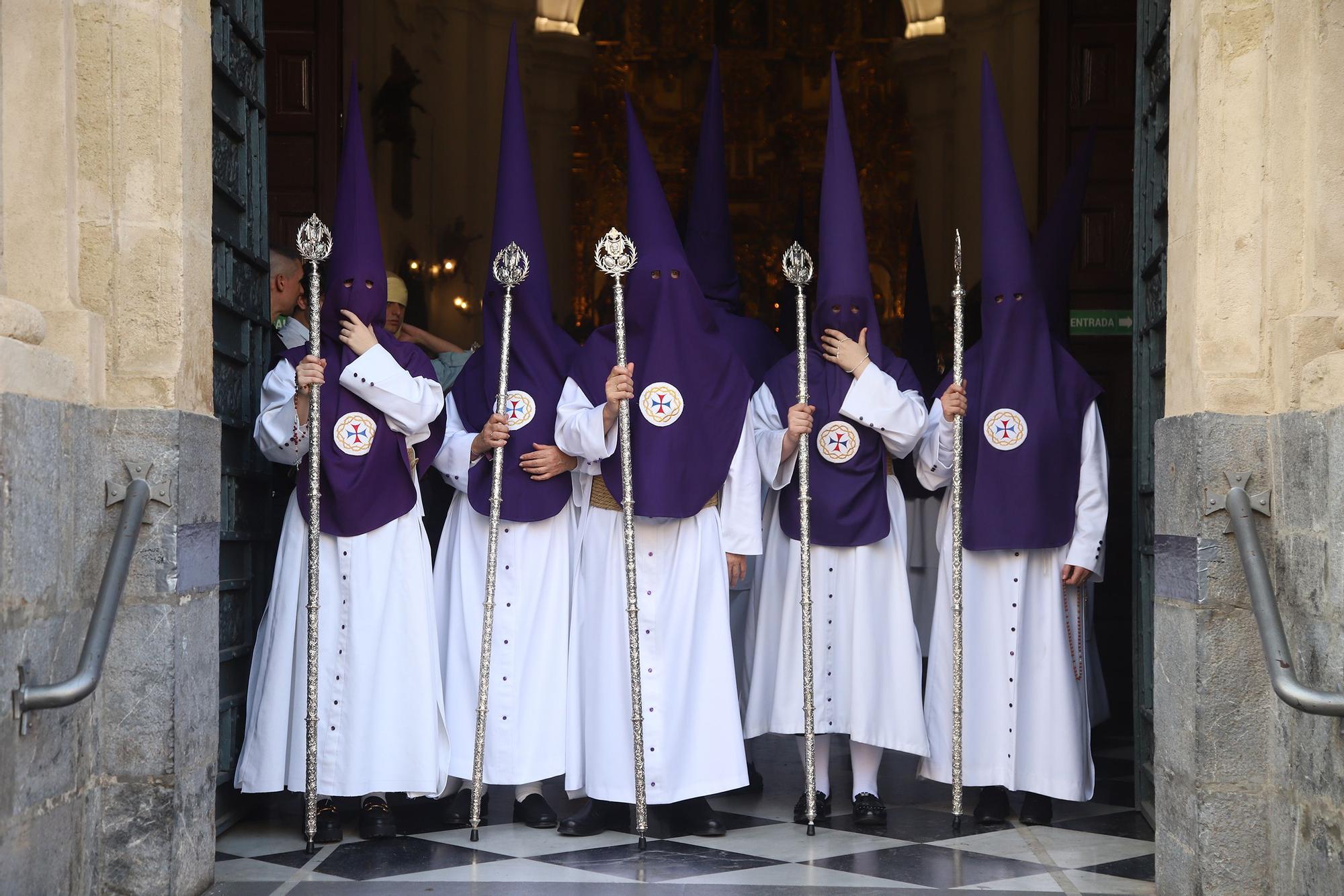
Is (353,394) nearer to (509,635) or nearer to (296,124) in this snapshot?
(509,635)

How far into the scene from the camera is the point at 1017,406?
576 centimetres

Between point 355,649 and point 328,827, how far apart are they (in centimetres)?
63

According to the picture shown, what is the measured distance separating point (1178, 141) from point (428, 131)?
7499 millimetres

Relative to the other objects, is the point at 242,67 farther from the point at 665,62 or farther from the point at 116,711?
the point at 665,62

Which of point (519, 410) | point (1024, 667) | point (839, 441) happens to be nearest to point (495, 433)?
point (519, 410)

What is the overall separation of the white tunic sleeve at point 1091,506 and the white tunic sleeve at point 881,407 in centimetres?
65

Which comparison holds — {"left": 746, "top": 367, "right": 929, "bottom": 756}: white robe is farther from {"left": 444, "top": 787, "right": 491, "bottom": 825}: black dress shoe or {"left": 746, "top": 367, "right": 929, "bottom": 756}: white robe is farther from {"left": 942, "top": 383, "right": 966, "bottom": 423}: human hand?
{"left": 444, "top": 787, "right": 491, "bottom": 825}: black dress shoe

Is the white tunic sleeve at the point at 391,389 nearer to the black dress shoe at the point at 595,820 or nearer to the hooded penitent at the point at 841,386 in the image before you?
the hooded penitent at the point at 841,386

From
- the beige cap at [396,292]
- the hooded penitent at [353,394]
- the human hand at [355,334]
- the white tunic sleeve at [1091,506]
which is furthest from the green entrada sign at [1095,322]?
the human hand at [355,334]

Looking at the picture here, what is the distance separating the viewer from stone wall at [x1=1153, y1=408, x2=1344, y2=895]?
12.8ft

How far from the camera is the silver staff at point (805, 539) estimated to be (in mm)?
5465

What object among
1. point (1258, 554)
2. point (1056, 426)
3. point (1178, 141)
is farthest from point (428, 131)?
point (1258, 554)

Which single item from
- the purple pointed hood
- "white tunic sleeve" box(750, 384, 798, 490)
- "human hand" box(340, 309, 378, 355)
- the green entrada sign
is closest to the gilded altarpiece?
the green entrada sign

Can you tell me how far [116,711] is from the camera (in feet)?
14.0
